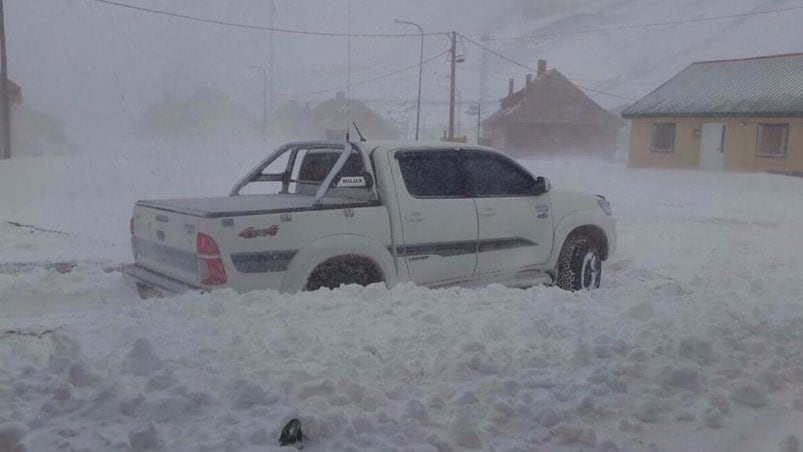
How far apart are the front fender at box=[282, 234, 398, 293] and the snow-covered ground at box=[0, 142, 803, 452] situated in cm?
24

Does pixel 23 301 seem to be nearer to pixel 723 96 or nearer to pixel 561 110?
pixel 723 96

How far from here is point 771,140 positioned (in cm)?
3066

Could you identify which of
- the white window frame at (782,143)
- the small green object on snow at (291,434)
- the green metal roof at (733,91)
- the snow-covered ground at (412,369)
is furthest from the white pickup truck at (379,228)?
the green metal roof at (733,91)

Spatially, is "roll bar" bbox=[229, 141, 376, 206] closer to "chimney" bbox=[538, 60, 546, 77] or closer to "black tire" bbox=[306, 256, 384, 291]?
"black tire" bbox=[306, 256, 384, 291]

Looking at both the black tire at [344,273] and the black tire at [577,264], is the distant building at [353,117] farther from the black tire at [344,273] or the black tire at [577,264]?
the black tire at [344,273]

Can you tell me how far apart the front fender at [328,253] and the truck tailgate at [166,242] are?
2.37ft

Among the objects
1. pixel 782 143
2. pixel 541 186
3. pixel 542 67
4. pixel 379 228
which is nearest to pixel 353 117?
pixel 542 67

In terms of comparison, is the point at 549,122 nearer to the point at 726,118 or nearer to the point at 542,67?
the point at 542,67

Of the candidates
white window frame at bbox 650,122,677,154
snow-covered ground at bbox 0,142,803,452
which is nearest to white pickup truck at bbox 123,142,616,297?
snow-covered ground at bbox 0,142,803,452

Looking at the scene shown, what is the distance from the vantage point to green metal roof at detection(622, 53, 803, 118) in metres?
30.4

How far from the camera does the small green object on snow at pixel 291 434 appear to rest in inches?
135

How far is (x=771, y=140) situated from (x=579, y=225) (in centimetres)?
2675

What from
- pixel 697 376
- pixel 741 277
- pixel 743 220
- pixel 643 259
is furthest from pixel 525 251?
pixel 743 220

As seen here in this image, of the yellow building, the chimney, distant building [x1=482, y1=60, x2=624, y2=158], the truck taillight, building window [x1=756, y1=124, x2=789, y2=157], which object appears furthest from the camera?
the chimney
